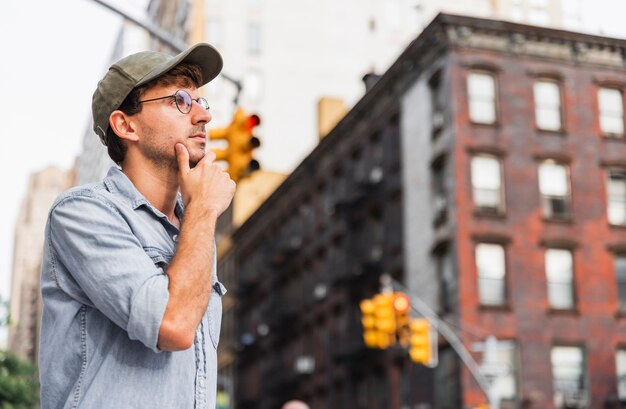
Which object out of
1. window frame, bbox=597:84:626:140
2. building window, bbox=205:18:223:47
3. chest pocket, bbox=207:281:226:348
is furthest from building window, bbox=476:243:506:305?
building window, bbox=205:18:223:47

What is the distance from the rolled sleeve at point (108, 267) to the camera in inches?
101

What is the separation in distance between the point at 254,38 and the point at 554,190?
1399 inches

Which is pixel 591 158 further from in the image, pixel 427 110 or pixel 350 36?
pixel 350 36

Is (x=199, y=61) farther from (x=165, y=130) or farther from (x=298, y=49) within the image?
(x=298, y=49)

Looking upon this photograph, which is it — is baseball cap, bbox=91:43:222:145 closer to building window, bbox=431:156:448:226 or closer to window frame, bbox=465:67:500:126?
building window, bbox=431:156:448:226

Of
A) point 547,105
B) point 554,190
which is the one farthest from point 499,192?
point 547,105

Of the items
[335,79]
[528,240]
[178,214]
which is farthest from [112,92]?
[335,79]

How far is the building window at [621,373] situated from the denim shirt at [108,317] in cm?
3667

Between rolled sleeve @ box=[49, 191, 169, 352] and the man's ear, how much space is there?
25 cm

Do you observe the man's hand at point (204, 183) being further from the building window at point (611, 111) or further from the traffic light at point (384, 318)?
the building window at point (611, 111)

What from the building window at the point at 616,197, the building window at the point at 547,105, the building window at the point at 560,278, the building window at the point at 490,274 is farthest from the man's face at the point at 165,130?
the building window at the point at 616,197

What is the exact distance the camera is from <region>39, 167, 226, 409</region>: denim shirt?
260 centimetres

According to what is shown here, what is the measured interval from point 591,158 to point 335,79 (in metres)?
31.1

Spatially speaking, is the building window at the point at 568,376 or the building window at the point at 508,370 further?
the building window at the point at 568,376
